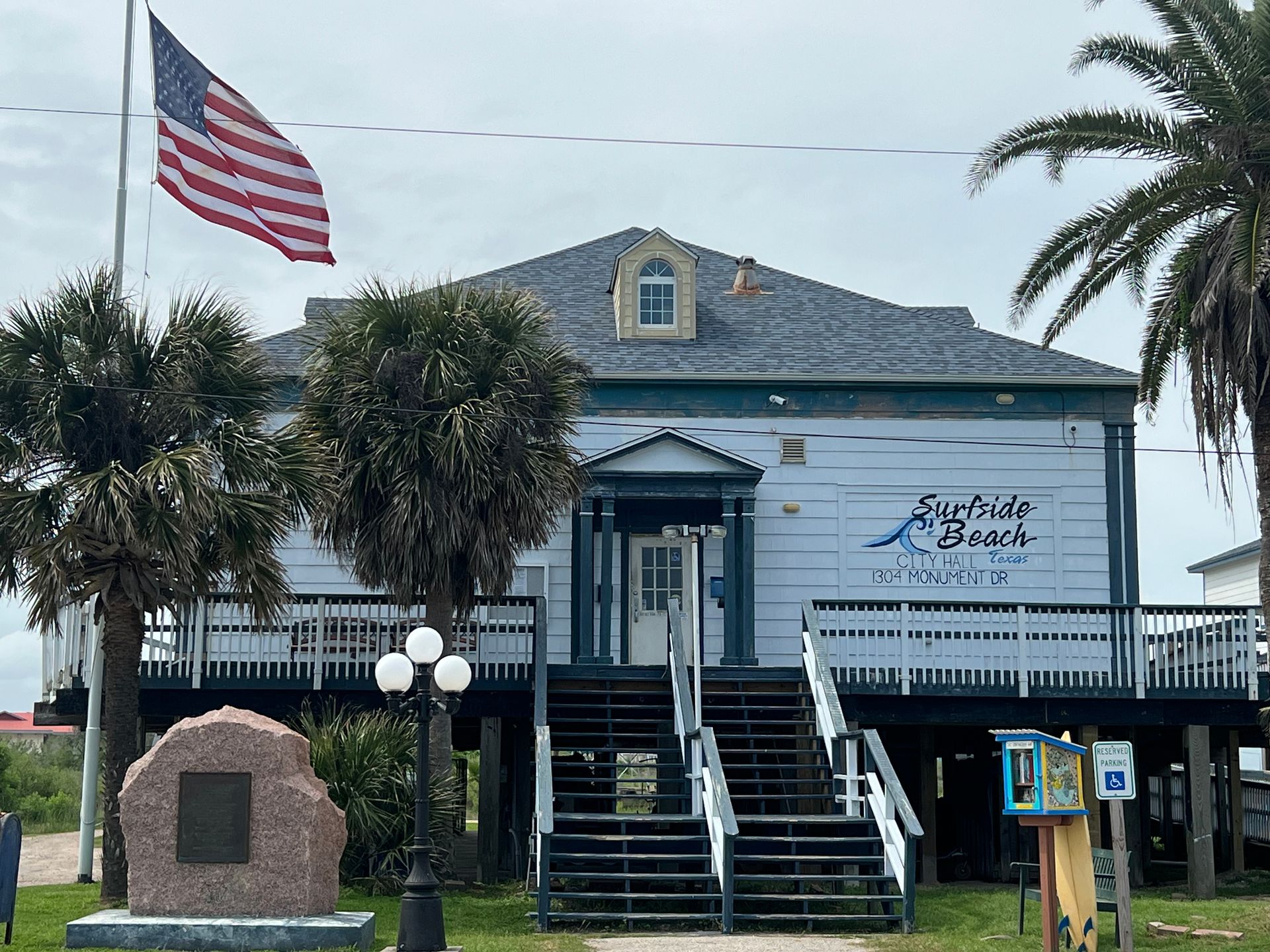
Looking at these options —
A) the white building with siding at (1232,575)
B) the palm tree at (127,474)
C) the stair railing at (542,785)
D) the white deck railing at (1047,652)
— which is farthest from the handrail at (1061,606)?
the white building with siding at (1232,575)

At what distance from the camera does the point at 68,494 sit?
14828mm

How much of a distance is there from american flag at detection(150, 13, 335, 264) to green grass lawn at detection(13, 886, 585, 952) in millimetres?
8157

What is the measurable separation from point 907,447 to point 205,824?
12.7 m

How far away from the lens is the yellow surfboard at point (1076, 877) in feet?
40.1

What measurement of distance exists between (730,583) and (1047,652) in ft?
14.2

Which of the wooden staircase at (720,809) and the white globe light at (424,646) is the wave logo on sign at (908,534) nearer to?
the wooden staircase at (720,809)

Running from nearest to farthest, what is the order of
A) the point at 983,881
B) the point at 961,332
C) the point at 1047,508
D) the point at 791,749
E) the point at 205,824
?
the point at 205,824 < the point at 791,749 < the point at 983,881 < the point at 1047,508 < the point at 961,332

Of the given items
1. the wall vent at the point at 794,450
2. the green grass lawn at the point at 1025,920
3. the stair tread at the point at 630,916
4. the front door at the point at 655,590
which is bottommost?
the green grass lawn at the point at 1025,920

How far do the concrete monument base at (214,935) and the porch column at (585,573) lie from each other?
29.9 feet

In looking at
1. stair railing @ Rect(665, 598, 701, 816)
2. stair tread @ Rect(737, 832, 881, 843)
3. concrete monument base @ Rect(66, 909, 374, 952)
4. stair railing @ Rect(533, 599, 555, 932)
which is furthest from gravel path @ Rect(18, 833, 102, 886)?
stair tread @ Rect(737, 832, 881, 843)

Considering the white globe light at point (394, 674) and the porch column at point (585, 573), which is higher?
the porch column at point (585, 573)

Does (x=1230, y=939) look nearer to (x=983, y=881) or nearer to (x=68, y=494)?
(x=983, y=881)

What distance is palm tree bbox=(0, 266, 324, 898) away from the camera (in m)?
14.7

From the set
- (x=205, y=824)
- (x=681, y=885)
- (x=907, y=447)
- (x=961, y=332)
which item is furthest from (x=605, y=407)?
(x=205, y=824)
